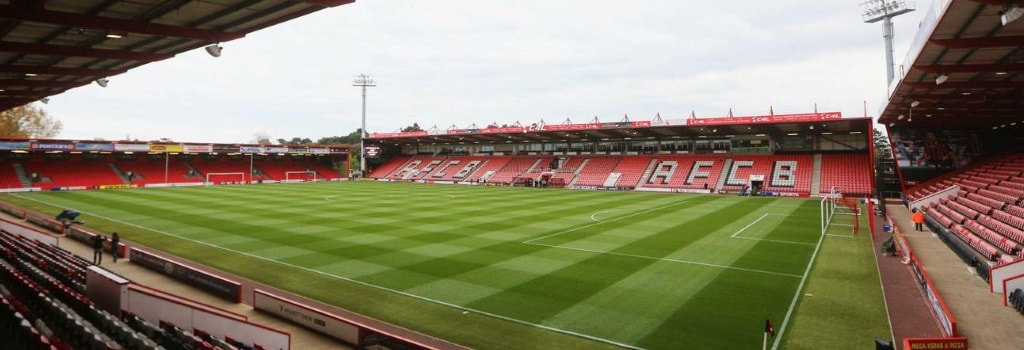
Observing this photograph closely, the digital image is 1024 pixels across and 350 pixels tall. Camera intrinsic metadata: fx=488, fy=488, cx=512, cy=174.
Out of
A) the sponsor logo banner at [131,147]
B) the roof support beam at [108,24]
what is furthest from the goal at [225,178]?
the roof support beam at [108,24]

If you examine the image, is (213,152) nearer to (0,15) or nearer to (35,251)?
(35,251)

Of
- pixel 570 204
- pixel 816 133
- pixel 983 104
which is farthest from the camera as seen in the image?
pixel 816 133

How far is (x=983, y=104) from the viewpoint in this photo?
25.4m

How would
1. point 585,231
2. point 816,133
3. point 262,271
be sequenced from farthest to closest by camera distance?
point 816,133
point 585,231
point 262,271

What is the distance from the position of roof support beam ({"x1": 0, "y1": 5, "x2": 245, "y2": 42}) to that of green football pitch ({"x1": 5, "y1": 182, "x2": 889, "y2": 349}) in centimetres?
715

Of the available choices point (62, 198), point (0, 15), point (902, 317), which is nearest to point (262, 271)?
point (0, 15)

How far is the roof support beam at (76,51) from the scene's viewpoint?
11.8m

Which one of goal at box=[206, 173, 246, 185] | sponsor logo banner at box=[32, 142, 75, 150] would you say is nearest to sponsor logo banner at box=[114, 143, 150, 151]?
sponsor logo banner at box=[32, 142, 75, 150]

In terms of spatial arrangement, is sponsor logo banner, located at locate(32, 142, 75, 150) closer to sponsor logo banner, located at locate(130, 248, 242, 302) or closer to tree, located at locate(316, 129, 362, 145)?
sponsor logo banner, located at locate(130, 248, 242, 302)

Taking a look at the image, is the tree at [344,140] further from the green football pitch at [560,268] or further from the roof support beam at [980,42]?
the roof support beam at [980,42]

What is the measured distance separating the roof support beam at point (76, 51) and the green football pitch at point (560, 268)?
278 inches

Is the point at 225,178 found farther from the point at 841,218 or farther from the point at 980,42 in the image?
the point at 980,42

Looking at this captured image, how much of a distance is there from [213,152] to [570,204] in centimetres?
5173

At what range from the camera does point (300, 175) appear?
73188 mm
